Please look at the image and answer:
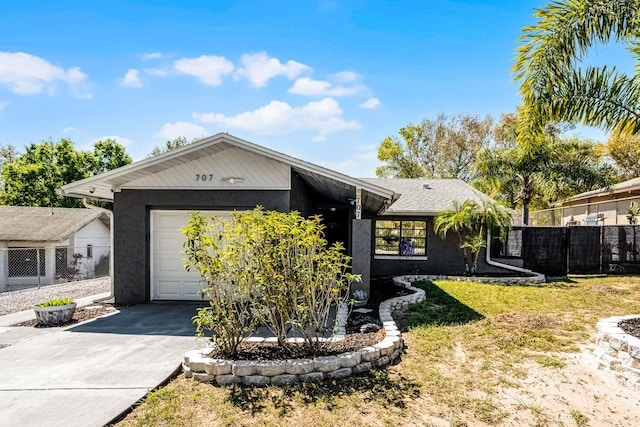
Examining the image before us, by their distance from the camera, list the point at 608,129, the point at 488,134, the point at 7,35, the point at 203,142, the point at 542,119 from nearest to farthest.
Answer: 1. the point at 608,129
2. the point at 542,119
3. the point at 203,142
4. the point at 7,35
5. the point at 488,134

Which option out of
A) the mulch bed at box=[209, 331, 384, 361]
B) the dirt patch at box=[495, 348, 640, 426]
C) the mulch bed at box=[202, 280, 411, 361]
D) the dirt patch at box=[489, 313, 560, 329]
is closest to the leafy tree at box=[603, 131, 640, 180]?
the dirt patch at box=[489, 313, 560, 329]

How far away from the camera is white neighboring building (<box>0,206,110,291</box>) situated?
17484 millimetres

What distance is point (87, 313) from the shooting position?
830 cm

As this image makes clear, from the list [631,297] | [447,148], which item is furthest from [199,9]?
[447,148]

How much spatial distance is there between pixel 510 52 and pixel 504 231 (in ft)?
24.5

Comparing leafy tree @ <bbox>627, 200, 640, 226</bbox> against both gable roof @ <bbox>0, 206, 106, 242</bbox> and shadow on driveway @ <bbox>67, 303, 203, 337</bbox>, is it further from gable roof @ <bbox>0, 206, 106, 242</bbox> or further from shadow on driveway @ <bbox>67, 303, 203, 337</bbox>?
gable roof @ <bbox>0, 206, 106, 242</bbox>

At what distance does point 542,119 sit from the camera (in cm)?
741

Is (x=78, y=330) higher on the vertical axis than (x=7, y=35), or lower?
lower

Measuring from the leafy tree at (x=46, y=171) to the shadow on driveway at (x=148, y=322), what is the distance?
26551 mm

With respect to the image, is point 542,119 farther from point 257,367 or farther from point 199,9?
point 199,9

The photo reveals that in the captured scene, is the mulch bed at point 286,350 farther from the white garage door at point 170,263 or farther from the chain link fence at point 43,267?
the chain link fence at point 43,267

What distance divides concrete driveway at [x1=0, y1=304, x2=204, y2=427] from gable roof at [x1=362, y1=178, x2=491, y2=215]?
30.4ft

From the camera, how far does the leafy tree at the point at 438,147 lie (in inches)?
1314

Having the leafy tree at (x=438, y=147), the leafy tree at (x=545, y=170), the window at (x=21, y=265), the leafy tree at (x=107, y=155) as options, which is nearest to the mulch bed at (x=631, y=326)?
the leafy tree at (x=545, y=170)
